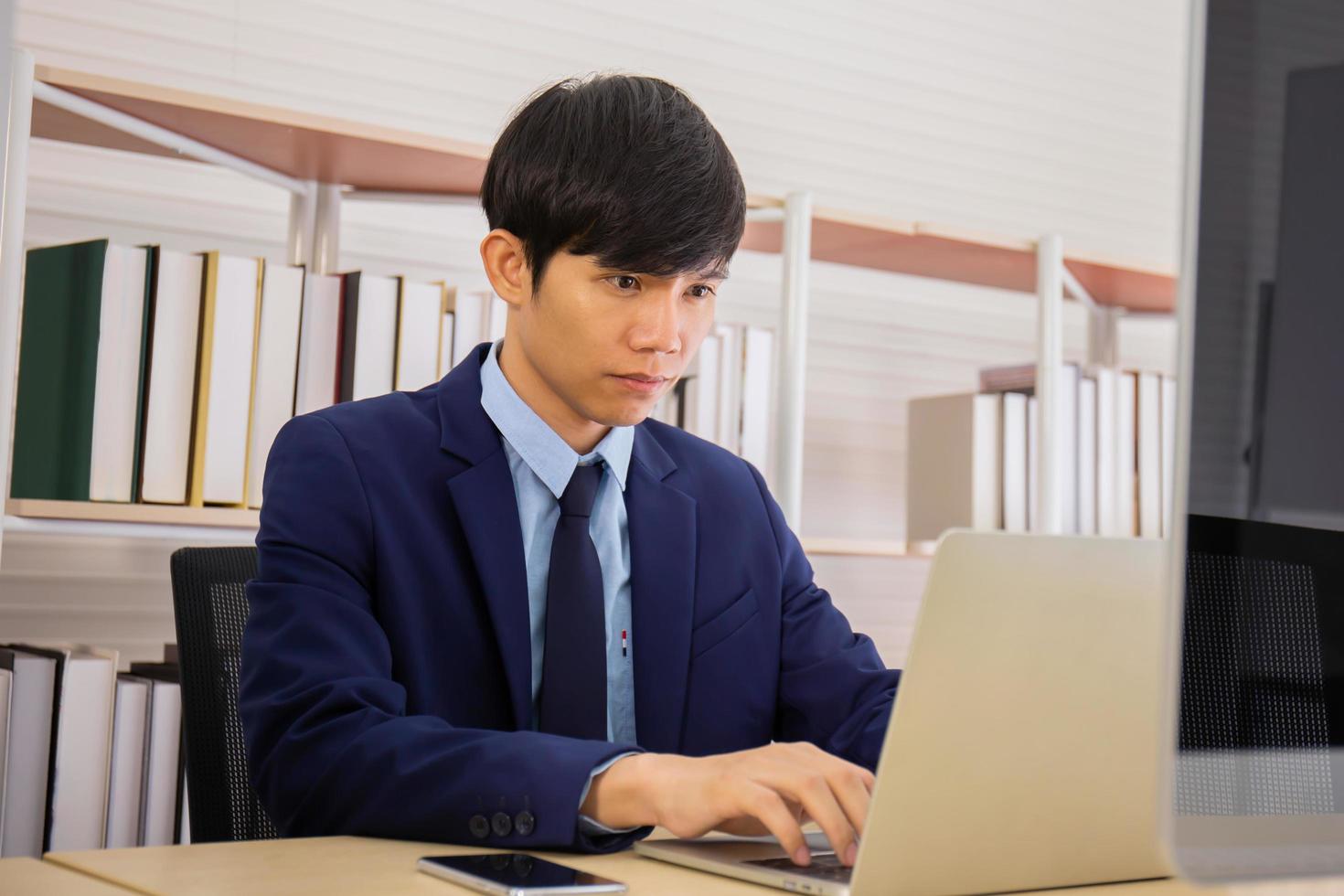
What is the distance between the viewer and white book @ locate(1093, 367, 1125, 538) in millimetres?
2600

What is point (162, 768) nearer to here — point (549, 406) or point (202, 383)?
point (202, 383)

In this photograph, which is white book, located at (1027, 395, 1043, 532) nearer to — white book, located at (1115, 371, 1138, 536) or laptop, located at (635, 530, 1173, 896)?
white book, located at (1115, 371, 1138, 536)

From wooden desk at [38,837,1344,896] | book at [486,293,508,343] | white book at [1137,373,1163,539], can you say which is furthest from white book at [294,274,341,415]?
white book at [1137,373,1163,539]

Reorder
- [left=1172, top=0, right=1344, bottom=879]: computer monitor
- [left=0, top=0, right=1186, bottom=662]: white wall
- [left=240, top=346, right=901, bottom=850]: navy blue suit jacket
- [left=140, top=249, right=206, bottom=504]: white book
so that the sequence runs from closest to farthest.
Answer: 1. [left=1172, top=0, right=1344, bottom=879]: computer monitor
2. [left=240, top=346, right=901, bottom=850]: navy blue suit jacket
3. [left=140, top=249, right=206, bottom=504]: white book
4. [left=0, top=0, right=1186, bottom=662]: white wall

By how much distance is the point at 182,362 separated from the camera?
1738mm

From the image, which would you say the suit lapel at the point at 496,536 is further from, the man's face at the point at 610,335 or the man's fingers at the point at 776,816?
the man's fingers at the point at 776,816

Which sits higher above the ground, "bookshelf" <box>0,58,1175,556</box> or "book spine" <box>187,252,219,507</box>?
"bookshelf" <box>0,58,1175,556</box>

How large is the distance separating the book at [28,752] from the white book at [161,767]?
0.12 metres

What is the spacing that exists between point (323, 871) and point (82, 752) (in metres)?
1.01

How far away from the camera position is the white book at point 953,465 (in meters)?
2.55

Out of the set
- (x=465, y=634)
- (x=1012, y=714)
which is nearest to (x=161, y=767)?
(x=465, y=634)

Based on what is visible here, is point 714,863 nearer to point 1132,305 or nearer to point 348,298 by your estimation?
point 348,298

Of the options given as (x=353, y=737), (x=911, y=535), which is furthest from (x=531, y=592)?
(x=911, y=535)

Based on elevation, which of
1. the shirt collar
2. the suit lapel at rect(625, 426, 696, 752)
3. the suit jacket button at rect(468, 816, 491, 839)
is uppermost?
the shirt collar
